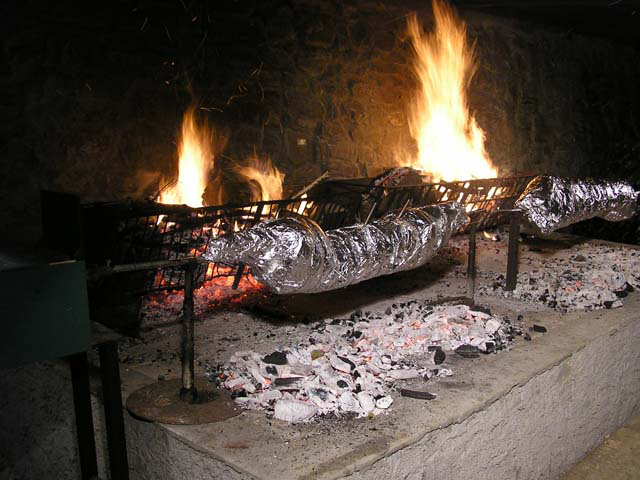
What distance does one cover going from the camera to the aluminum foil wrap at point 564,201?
11.4 ft

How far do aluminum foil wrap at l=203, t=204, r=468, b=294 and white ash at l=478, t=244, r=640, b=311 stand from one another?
93cm

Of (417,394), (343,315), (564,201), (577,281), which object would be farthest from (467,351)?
(577,281)

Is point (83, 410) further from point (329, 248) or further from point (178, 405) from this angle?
point (329, 248)

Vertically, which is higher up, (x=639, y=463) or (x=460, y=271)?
(x=460, y=271)

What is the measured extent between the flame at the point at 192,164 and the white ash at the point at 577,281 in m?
2.04

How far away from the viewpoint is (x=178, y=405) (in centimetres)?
219

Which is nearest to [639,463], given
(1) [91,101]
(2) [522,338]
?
(2) [522,338]

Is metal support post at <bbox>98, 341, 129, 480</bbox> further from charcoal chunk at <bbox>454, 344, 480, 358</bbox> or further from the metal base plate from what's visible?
charcoal chunk at <bbox>454, 344, 480, 358</bbox>

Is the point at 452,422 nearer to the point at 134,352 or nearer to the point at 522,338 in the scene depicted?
the point at 522,338

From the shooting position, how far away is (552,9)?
605cm

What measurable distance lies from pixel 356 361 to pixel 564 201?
5.95 ft

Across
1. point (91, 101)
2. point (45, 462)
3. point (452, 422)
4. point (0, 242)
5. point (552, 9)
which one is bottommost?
point (45, 462)

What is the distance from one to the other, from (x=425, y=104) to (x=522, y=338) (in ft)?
11.3

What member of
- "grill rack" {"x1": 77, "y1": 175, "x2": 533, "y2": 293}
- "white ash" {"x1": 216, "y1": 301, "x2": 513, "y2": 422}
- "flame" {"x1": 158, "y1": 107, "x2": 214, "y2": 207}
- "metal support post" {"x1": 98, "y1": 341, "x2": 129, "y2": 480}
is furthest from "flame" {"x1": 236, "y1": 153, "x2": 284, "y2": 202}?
"metal support post" {"x1": 98, "y1": 341, "x2": 129, "y2": 480}
